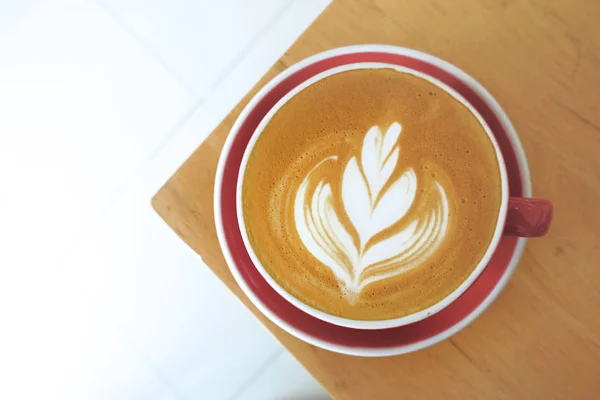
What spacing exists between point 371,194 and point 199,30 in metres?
0.81

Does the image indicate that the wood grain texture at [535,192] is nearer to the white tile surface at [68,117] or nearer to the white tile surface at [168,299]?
the white tile surface at [168,299]

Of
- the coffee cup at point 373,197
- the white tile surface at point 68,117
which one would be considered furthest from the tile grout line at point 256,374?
the coffee cup at point 373,197

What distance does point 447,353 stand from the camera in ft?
1.89

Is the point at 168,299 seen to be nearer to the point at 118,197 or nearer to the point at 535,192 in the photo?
the point at 118,197

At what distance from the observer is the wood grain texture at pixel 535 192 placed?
56cm

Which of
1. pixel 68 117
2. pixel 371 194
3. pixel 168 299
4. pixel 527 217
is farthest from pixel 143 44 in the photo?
pixel 527 217

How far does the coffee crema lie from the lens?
0.48 m

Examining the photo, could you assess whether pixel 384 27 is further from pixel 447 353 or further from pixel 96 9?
pixel 96 9

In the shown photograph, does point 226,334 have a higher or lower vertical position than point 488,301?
higher

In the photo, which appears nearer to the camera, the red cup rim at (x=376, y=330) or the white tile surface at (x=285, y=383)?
the red cup rim at (x=376, y=330)

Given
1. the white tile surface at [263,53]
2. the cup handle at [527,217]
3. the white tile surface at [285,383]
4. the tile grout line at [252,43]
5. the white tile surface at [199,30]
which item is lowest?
the white tile surface at [285,383]

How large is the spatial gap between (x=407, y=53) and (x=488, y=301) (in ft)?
0.86

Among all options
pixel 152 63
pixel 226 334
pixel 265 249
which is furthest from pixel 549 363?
pixel 152 63

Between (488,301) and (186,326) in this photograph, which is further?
(186,326)
